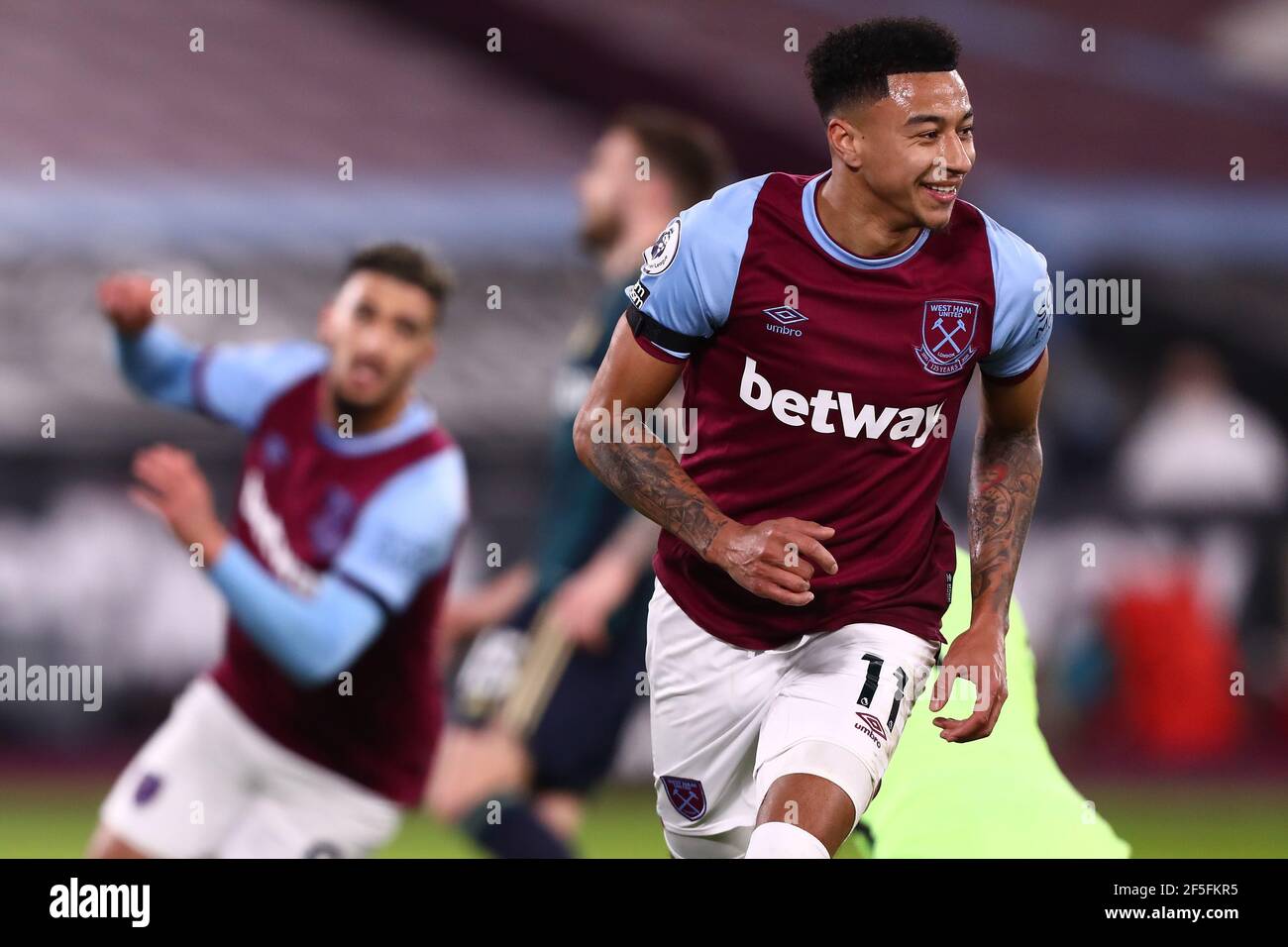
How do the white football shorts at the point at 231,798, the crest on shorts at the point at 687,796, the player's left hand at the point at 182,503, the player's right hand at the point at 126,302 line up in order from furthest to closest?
the player's right hand at the point at 126,302 < the white football shorts at the point at 231,798 < the player's left hand at the point at 182,503 < the crest on shorts at the point at 687,796

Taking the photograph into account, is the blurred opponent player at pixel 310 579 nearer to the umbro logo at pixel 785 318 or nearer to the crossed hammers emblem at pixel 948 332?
the umbro logo at pixel 785 318

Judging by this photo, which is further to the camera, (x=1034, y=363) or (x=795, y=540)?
(x=1034, y=363)

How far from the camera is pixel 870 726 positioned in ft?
10.9

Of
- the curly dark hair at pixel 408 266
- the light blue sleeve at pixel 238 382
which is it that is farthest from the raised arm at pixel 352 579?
the curly dark hair at pixel 408 266

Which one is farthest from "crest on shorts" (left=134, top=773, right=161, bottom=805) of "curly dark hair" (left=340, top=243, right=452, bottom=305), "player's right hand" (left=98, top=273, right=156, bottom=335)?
"curly dark hair" (left=340, top=243, right=452, bottom=305)

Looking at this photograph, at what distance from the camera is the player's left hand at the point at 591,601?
610 centimetres

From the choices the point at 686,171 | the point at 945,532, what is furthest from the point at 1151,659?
the point at 945,532

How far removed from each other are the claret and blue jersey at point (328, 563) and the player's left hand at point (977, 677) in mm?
2777

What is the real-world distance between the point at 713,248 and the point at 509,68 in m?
8.22

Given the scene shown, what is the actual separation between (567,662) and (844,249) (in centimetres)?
304

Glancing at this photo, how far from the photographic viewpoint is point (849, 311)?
11.4 ft

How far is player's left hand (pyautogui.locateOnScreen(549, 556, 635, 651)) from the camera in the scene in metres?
6.10

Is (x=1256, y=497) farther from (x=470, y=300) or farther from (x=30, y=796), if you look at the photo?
(x=30, y=796)

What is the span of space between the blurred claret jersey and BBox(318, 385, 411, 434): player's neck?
2666 mm
